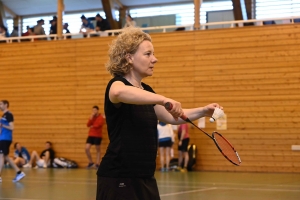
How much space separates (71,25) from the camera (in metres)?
25.8

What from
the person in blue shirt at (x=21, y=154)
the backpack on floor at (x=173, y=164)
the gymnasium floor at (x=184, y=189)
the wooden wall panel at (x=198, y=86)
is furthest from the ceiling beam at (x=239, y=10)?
the person in blue shirt at (x=21, y=154)

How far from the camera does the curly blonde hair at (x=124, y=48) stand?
376 cm

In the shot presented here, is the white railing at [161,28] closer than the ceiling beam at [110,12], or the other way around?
the white railing at [161,28]

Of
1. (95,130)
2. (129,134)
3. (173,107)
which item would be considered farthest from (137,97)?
(95,130)

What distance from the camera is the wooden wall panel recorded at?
17312 millimetres

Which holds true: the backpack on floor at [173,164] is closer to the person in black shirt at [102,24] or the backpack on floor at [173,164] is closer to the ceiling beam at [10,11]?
the person in black shirt at [102,24]

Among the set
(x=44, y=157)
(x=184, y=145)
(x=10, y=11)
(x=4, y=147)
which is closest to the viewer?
(x=4, y=147)

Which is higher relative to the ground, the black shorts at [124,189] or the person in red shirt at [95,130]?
the black shorts at [124,189]

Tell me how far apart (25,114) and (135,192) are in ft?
60.6

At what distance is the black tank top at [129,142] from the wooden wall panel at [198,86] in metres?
14.1

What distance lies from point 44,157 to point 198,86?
6597mm

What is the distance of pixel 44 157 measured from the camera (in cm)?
2039

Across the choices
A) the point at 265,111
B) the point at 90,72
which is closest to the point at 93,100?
the point at 90,72

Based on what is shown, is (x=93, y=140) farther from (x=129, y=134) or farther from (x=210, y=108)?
(x=129, y=134)
